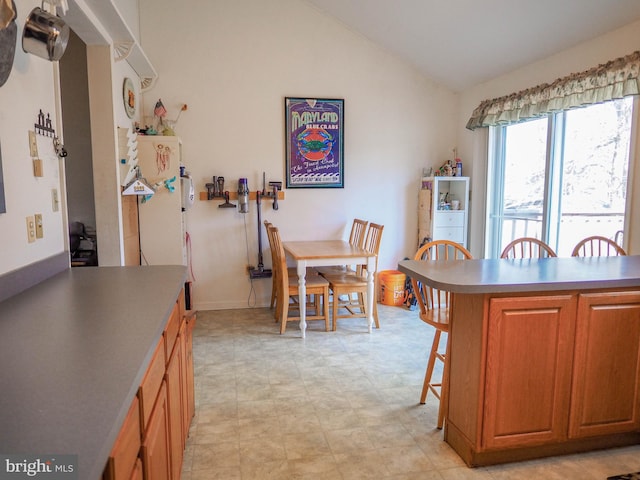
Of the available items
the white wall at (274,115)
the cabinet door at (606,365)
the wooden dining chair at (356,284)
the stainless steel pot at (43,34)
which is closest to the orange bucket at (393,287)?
the white wall at (274,115)

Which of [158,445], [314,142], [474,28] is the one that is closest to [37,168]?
[158,445]

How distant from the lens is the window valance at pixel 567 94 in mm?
2752

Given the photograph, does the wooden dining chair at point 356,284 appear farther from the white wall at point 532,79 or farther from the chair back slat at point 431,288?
the white wall at point 532,79

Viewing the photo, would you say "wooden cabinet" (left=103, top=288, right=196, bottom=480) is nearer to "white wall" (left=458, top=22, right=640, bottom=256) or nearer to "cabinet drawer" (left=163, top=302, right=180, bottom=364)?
"cabinet drawer" (left=163, top=302, right=180, bottom=364)

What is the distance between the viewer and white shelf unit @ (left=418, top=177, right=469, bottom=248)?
4695 mm

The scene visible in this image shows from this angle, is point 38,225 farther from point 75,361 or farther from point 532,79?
point 532,79

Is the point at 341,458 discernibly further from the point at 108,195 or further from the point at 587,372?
the point at 108,195

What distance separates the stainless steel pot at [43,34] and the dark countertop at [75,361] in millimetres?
917

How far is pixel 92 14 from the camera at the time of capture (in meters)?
2.52

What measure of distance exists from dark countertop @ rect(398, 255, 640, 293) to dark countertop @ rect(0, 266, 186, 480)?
1.16 m

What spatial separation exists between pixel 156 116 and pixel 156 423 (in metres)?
3.59

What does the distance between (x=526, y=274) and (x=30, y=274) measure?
217 centimetres

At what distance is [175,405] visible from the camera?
1.70m

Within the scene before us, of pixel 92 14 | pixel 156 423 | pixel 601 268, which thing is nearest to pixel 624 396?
pixel 601 268
